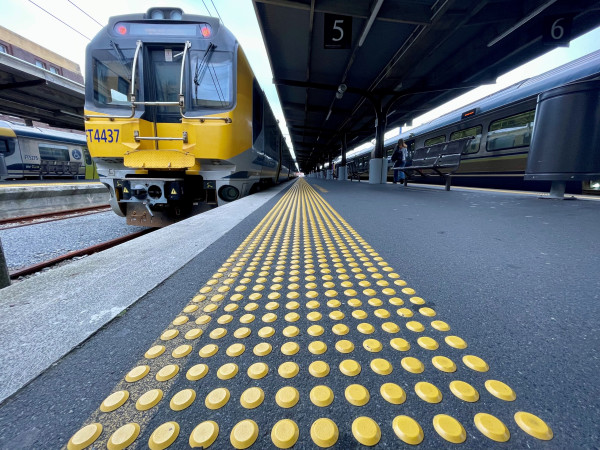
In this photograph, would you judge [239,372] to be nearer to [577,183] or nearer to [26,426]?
[26,426]

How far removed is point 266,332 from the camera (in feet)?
2.94

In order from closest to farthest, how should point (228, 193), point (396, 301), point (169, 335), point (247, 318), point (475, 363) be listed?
point (475, 363) < point (169, 335) < point (247, 318) < point (396, 301) < point (228, 193)

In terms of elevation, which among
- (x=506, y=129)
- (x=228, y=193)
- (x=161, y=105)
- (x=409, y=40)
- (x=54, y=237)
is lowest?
(x=54, y=237)

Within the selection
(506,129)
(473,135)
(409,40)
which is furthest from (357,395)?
(473,135)

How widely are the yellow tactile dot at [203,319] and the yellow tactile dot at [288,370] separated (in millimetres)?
395

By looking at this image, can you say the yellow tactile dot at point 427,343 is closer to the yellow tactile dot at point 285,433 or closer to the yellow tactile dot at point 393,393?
the yellow tactile dot at point 393,393

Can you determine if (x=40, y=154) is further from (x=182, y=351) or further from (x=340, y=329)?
(x=340, y=329)

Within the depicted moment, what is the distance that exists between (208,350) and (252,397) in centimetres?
26

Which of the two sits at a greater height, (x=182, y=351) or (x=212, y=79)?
(x=212, y=79)

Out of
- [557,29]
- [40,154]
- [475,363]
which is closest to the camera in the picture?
[475,363]

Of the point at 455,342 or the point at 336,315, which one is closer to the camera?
the point at 455,342

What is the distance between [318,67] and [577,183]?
8219 mm

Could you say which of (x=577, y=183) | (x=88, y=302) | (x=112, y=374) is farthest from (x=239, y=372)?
(x=577, y=183)

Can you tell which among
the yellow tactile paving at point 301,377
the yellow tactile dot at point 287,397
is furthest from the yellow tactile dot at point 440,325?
the yellow tactile dot at point 287,397
